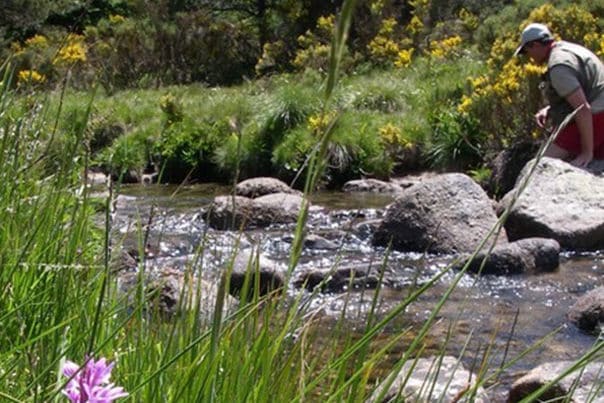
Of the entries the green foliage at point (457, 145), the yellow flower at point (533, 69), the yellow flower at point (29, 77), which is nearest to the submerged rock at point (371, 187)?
the green foliage at point (457, 145)

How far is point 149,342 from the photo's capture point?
2.08 meters

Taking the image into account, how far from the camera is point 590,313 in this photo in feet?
21.5

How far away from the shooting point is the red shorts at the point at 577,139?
9844 mm

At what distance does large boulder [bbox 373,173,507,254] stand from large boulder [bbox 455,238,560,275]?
32.7 inches

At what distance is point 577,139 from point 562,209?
1.02 meters

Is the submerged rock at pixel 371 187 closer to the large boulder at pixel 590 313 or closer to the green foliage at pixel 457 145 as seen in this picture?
the green foliage at pixel 457 145

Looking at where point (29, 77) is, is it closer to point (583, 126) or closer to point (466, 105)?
point (583, 126)

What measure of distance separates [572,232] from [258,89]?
11.3 m

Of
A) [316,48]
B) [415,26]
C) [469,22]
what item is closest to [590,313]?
[415,26]

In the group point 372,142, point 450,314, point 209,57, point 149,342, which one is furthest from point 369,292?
point 209,57

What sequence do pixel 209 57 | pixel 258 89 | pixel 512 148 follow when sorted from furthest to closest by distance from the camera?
pixel 209 57 → pixel 258 89 → pixel 512 148

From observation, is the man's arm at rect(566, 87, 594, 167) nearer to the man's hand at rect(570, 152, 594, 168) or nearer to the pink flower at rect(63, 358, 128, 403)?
the man's hand at rect(570, 152, 594, 168)

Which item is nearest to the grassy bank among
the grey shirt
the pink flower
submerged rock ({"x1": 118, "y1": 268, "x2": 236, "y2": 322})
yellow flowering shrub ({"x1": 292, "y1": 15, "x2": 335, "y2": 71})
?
yellow flowering shrub ({"x1": 292, "y1": 15, "x2": 335, "y2": 71})

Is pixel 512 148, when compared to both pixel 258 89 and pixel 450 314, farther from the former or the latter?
pixel 258 89
